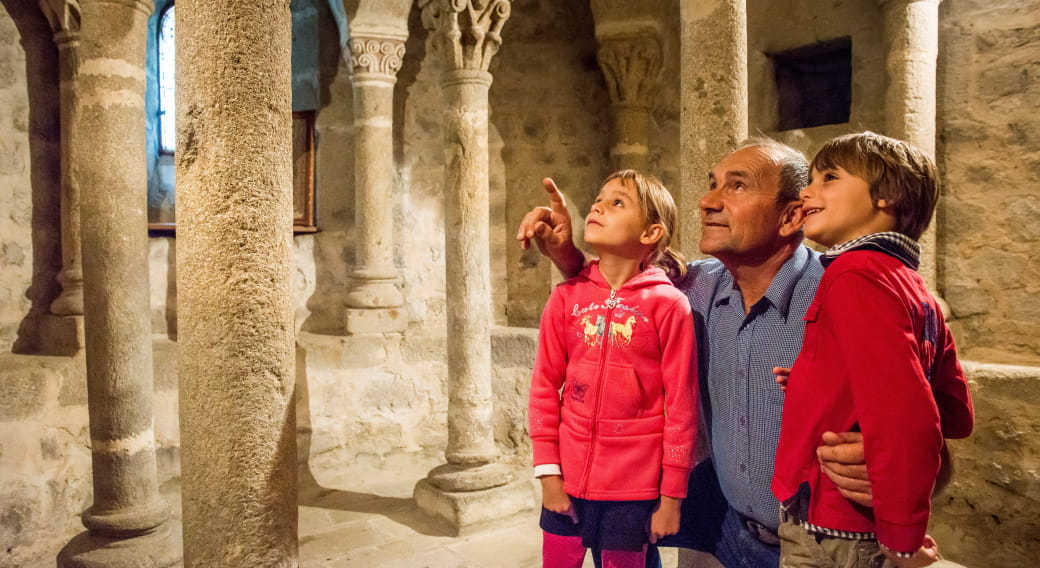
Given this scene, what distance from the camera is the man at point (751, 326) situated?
1484 millimetres

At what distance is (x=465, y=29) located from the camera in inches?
164

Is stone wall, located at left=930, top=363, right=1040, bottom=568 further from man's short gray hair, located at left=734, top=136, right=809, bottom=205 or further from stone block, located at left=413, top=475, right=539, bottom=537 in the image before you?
man's short gray hair, located at left=734, top=136, right=809, bottom=205

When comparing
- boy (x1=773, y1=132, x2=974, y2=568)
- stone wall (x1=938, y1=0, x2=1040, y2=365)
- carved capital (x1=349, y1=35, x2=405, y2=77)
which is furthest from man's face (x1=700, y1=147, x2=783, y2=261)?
carved capital (x1=349, y1=35, x2=405, y2=77)

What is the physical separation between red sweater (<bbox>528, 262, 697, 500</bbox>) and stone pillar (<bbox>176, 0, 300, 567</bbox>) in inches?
25.9

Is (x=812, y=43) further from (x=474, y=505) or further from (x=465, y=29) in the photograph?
(x=474, y=505)

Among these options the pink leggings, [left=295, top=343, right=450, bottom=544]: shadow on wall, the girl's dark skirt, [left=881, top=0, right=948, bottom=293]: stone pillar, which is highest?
[left=881, top=0, right=948, bottom=293]: stone pillar

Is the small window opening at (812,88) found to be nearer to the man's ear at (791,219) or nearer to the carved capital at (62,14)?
the man's ear at (791,219)

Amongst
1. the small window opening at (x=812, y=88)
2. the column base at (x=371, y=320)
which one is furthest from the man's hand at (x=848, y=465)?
the small window opening at (x=812, y=88)

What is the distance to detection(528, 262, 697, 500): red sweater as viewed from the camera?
66.2 inches

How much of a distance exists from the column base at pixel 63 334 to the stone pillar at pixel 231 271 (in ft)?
10.4

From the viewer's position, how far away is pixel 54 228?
4805 millimetres

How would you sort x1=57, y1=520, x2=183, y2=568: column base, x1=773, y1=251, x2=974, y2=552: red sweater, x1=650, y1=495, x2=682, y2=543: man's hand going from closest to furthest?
x1=773, y1=251, x2=974, y2=552: red sweater, x1=650, y1=495, x2=682, y2=543: man's hand, x1=57, y1=520, x2=183, y2=568: column base

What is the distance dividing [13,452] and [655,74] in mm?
5129

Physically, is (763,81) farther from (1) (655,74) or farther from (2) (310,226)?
(2) (310,226)
